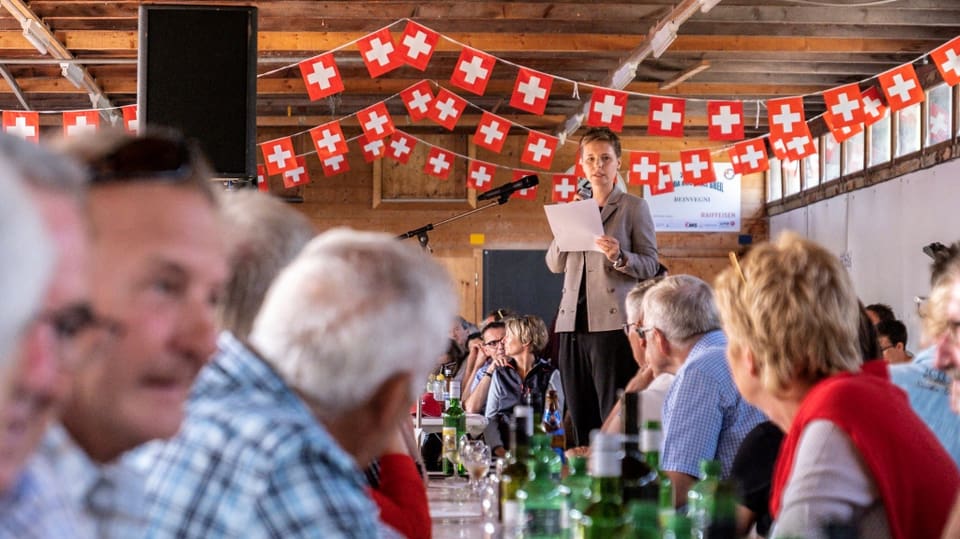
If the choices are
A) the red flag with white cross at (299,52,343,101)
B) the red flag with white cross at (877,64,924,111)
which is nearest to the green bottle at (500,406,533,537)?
the red flag with white cross at (299,52,343,101)

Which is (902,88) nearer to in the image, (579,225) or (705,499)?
A: (579,225)

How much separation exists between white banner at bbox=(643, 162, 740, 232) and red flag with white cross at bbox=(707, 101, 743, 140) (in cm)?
573

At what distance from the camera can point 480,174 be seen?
13.2 metres

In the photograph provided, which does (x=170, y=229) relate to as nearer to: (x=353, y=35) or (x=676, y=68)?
(x=353, y=35)

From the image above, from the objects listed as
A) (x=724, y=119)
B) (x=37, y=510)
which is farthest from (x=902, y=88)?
(x=37, y=510)

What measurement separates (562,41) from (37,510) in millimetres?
9038

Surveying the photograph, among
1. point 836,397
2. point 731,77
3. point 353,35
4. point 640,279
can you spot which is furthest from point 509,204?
point 836,397

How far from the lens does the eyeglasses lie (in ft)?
3.88

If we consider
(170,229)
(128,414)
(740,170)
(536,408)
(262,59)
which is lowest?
(536,408)

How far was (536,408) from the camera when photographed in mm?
3000

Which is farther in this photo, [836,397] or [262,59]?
[262,59]

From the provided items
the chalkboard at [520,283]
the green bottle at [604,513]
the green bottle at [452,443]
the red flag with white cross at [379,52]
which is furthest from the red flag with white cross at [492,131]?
the green bottle at [604,513]

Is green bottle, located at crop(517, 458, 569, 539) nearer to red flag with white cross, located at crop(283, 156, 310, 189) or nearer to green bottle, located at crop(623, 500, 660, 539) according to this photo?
green bottle, located at crop(623, 500, 660, 539)

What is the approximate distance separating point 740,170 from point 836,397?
8.85 m
